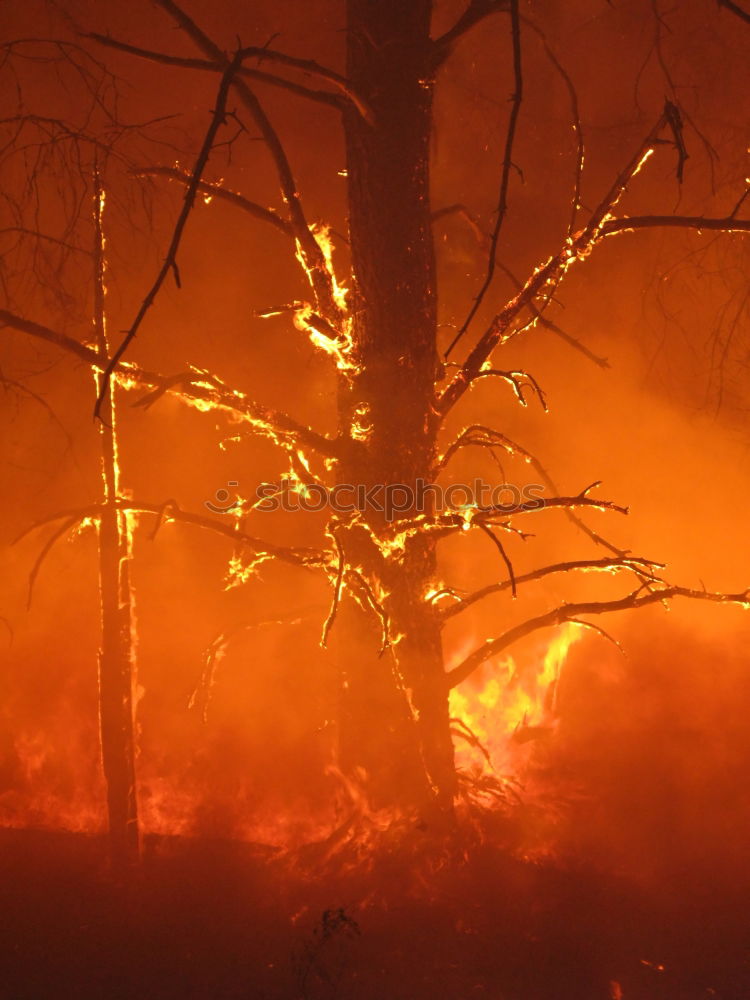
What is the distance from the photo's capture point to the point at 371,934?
14.0ft

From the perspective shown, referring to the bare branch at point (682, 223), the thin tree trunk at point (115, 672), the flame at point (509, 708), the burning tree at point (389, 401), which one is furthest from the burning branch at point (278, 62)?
the flame at point (509, 708)

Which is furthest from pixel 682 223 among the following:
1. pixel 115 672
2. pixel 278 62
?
pixel 115 672

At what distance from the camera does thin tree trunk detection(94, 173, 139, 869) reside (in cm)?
506

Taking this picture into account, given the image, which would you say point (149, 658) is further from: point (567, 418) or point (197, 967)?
point (567, 418)

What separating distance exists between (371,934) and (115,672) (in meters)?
2.32

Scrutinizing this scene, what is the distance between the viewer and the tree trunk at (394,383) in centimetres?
409

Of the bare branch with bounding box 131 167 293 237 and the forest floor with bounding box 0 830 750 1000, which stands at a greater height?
the bare branch with bounding box 131 167 293 237

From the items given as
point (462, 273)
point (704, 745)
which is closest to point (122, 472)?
point (462, 273)

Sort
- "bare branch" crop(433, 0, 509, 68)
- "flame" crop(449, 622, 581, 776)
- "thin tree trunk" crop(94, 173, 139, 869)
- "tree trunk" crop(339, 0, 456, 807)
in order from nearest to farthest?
"bare branch" crop(433, 0, 509, 68)
"tree trunk" crop(339, 0, 456, 807)
"thin tree trunk" crop(94, 173, 139, 869)
"flame" crop(449, 622, 581, 776)

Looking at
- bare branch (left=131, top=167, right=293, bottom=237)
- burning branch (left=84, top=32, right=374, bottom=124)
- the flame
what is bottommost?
the flame

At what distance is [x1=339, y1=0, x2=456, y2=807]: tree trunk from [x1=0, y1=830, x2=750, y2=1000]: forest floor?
2.29 ft

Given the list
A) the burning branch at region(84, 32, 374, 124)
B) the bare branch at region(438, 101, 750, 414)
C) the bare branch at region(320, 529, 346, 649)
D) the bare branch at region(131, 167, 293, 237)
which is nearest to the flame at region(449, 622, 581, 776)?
the bare branch at region(320, 529, 346, 649)

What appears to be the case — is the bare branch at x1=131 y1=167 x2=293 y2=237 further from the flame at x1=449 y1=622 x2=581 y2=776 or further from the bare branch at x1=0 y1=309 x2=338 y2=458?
the flame at x1=449 y1=622 x2=581 y2=776

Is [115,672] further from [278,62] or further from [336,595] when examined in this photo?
[278,62]
